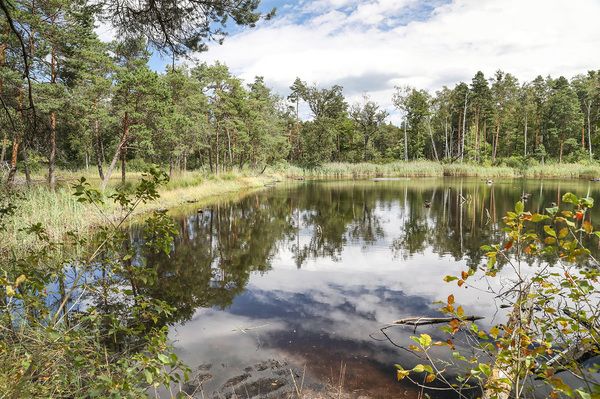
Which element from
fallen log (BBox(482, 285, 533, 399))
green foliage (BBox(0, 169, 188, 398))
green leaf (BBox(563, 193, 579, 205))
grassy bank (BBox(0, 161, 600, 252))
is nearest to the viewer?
green leaf (BBox(563, 193, 579, 205))

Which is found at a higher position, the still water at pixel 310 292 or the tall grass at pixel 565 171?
the tall grass at pixel 565 171

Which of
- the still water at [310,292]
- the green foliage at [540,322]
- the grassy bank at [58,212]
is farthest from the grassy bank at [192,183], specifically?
the green foliage at [540,322]

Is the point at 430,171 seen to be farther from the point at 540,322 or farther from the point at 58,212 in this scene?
Result: the point at 540,322

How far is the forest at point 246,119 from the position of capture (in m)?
18.3

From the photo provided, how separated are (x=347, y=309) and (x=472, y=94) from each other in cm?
5689

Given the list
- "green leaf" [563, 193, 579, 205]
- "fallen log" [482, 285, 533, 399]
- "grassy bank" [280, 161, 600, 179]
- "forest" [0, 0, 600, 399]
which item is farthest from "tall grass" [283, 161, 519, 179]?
"green leaf" [563, 193, 579, 205]

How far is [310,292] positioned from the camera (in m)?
9.76

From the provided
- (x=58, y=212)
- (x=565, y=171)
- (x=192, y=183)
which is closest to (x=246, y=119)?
(x=192, y=183)

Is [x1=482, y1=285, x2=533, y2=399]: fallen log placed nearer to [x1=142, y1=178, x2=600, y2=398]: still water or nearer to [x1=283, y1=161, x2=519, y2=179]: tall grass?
[x1=142, y1=178, x2=600, y2=398]: still water

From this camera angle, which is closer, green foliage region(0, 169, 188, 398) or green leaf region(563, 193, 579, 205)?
green leaf region(563, 193, 579, 205)

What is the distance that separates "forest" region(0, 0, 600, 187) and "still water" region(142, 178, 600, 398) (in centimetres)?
730

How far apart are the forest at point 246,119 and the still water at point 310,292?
7304 mm

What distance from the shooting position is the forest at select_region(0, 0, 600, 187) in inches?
719

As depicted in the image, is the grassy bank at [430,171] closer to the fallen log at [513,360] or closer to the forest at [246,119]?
the forest at [246,119]
